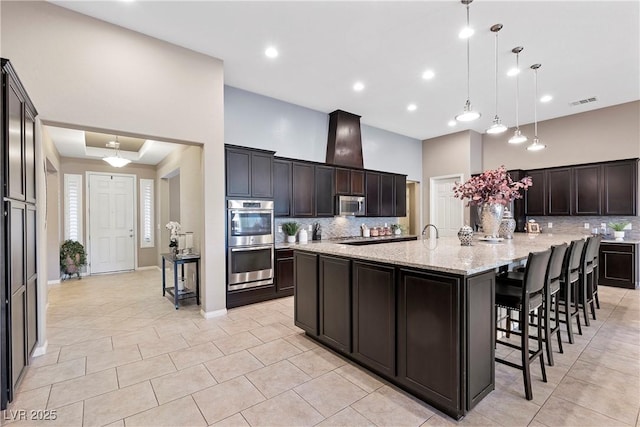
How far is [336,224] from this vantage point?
6.29m

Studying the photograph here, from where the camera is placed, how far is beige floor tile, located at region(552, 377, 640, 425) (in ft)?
6.41

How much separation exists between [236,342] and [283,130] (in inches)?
147

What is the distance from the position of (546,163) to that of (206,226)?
7024 millimetres

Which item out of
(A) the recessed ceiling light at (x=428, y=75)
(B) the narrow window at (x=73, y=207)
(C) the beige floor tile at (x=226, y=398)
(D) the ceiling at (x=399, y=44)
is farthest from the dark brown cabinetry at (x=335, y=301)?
(B) the narrow window at (x=73, y=207)

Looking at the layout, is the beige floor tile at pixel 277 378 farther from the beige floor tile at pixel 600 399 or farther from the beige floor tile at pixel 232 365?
the beige floor tile at pixel 600 399

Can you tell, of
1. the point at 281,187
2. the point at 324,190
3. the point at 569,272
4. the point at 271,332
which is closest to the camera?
the point at 569,272

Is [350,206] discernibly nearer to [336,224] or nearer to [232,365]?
[336,224]

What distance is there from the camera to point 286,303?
14.8ft

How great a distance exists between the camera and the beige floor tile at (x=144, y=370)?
2.41 metres

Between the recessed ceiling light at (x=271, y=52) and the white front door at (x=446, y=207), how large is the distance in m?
5.45

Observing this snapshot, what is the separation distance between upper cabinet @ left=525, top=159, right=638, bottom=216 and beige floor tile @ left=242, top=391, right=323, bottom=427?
21.6 ft

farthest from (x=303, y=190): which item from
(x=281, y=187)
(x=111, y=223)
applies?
(x=111, y=223)

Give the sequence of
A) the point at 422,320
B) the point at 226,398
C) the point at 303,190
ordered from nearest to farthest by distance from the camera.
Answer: the point at 422,320
the point at 226,398
the point at 303,190

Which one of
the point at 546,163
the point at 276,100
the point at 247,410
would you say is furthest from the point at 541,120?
the point at 247,410
